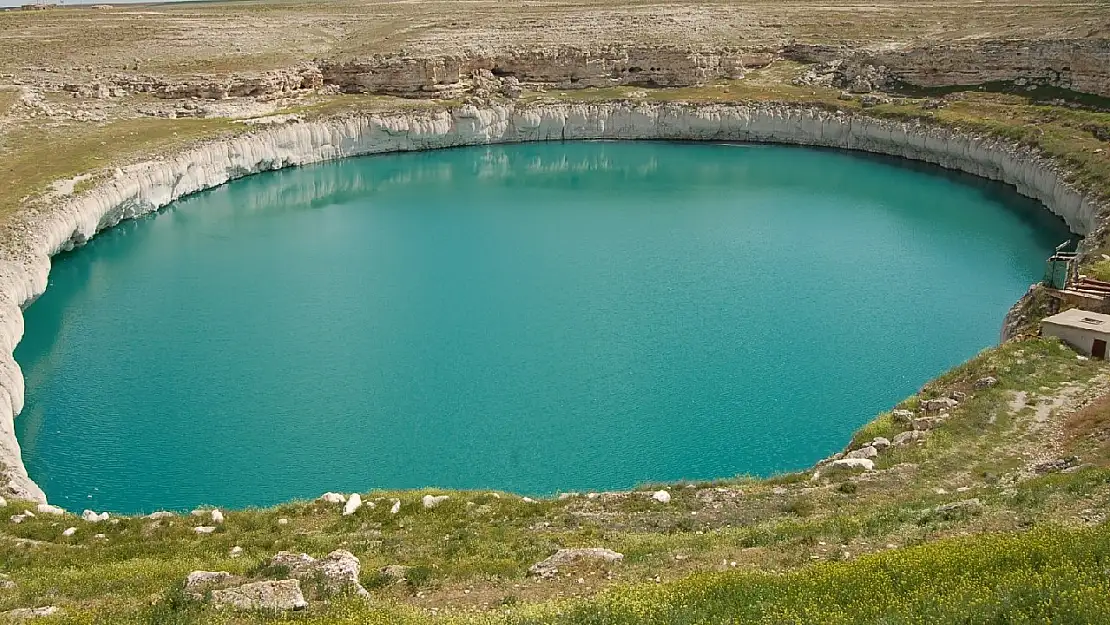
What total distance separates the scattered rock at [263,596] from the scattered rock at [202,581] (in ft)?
0.97

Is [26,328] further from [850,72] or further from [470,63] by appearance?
[850,72]

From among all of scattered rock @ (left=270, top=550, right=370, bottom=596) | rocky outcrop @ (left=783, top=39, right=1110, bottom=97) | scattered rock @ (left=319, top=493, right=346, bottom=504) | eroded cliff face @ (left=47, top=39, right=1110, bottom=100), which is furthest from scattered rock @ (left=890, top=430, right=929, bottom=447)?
eroded cliff face @ (left=47, top=39, right=1110, bottom=100)

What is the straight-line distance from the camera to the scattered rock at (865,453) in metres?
20.2

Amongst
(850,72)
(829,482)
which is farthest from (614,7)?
(829,482)

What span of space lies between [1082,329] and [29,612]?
907 inches

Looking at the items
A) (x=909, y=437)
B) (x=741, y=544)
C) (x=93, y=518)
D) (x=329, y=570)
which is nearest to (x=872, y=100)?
(x=909, y=437)

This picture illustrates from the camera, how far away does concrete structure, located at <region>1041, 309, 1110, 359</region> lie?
23.9 metres

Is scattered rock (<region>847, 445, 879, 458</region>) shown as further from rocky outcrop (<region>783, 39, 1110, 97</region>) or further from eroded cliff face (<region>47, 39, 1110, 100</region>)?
eroded cliff face (<region>47, 39, 1110, 100</region>)

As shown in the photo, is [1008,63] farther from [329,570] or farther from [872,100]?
[329,570]

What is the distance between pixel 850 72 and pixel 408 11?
39.8m

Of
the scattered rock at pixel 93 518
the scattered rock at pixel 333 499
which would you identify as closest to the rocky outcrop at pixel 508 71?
the scattered rock at pixel 93 518

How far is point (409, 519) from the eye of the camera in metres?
17.4

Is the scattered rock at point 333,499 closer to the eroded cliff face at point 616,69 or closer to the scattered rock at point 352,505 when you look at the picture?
the scattered rock at point 352,505

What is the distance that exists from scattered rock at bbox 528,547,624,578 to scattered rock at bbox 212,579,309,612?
3141 millimetres
